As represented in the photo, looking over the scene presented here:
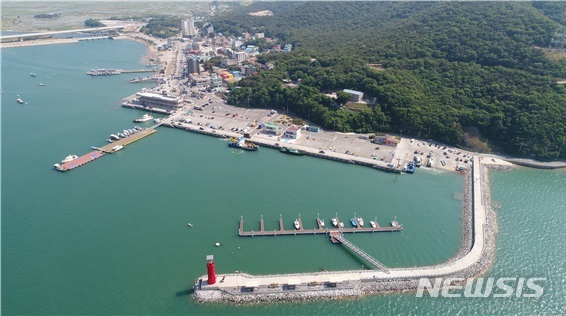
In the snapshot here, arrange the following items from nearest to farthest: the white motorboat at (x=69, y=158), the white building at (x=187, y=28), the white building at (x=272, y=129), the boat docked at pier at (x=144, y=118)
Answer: the white motorboat at (x=69, y=158) < the white building at (x=272, y=129) < the boat docked at pier at (x=144, y=118) < the white building at (x=187, y=28)

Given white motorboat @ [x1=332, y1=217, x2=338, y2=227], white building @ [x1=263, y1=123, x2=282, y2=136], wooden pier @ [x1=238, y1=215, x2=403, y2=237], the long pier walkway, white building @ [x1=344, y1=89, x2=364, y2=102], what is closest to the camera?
wooden pier @ [x1=238, y1=215, x2=403, y2=237]

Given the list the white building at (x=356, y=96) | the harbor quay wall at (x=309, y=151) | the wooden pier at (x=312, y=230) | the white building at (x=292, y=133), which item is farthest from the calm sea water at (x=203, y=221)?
the white building at (x=356, y=96)

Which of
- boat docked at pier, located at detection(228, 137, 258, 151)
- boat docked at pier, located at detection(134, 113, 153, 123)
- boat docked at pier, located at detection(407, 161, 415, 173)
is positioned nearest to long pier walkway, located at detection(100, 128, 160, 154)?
boat docked at pier, located at detection(134, 113, 153, 123)

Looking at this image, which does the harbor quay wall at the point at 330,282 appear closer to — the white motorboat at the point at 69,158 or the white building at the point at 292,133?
the white building at the point at 292,133

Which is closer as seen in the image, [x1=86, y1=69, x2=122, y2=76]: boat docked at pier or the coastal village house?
the coastal village house

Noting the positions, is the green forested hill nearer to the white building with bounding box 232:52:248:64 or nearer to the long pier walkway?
the white building with bounding box 232:52:248:64

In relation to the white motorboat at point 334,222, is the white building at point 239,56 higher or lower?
higher
